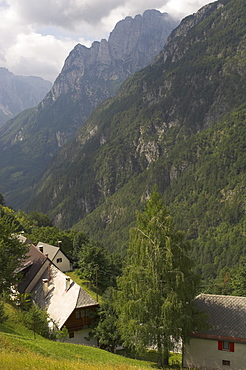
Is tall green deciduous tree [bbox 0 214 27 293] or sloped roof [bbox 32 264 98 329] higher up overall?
tall green deciduous tree [bbox 0 214 27 293]

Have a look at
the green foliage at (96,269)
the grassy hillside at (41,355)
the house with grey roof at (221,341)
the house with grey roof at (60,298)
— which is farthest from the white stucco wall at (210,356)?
the green foliage at (96,269)

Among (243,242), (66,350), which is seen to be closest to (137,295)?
(66,350)

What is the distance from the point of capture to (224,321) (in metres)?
35.1

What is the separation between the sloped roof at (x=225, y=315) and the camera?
3428 cm

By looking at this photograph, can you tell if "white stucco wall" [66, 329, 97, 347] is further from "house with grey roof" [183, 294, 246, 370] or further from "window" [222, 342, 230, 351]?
"window" [222, 342, 230, 351]

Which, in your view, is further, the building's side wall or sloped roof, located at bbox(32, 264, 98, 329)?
the building's side wall

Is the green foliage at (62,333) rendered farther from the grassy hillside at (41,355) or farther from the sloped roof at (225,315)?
the sloped roof at (225,315)

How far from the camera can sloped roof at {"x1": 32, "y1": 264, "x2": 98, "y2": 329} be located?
41.7m

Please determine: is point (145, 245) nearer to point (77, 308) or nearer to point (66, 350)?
point (66, 350)

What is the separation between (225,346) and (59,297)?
20424 mm

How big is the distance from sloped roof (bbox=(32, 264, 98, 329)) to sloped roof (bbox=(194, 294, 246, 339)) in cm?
1328

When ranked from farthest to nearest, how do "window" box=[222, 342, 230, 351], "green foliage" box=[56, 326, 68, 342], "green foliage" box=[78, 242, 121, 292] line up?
"green foliage" box=[78, 242, 121, 292], "green foliage" box=[56, 326, 68, 342], "window" box=[222, 342, 230, 351]

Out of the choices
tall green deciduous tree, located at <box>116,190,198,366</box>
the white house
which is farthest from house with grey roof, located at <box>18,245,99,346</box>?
the white house

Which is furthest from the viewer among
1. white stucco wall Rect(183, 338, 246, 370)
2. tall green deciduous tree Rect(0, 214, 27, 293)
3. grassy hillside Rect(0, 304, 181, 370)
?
tall green deciduous tree Rect(0, 214, 27, 293)
